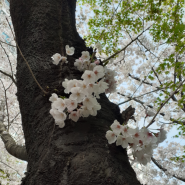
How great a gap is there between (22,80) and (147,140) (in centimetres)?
105

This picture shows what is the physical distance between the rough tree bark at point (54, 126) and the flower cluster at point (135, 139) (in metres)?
0.06

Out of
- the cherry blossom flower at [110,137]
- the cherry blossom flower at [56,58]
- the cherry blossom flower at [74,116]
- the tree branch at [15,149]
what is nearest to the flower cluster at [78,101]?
Result: the cherry blossom flower at [74,116]

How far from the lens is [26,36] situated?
1.56 m

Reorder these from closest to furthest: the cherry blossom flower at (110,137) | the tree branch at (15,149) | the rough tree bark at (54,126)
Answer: the rough tree bark at (54,126)
the cherry blossom flower at (110,137)
the tree branch at (15,149)

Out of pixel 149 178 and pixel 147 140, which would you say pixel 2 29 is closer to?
pixel 147 140

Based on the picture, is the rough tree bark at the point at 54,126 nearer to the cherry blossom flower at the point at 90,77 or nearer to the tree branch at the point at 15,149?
the cherry blossom flower at the point at 90,77

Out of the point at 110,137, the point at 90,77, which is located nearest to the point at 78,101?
the point at 90,77

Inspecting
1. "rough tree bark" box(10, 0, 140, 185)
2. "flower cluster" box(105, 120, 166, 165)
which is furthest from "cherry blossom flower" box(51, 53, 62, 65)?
"flower cluster" box(105, 120, 166, 165)

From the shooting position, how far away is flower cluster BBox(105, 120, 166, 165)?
877 mm

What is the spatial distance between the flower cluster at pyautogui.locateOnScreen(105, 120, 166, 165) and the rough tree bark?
0.06m

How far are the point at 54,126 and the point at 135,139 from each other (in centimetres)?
47

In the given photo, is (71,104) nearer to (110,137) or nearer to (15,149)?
(110,137)

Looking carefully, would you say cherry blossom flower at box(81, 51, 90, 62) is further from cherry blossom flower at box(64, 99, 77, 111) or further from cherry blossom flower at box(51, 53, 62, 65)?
cherry blossom flower at box(64, 99, 77, 111)

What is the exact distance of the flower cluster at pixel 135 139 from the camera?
2.88 feet
